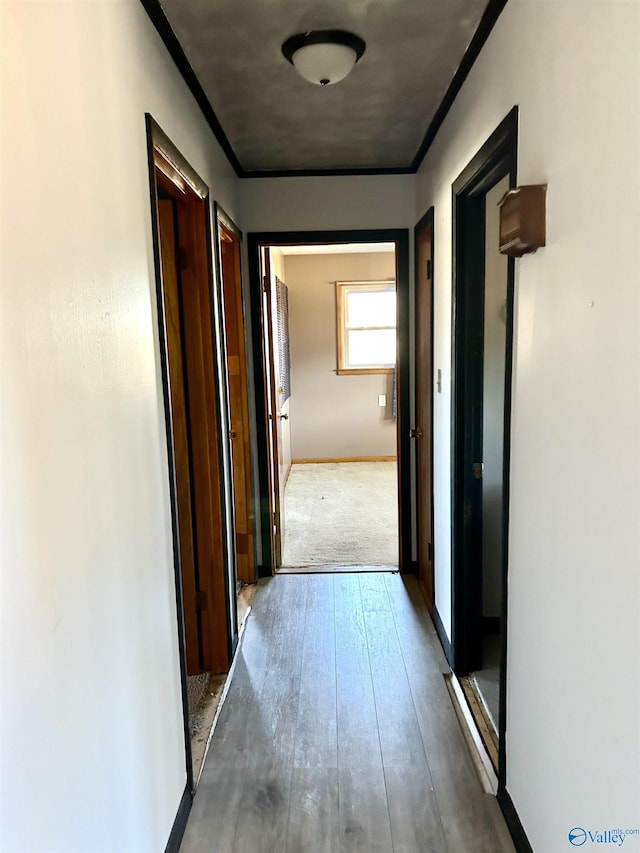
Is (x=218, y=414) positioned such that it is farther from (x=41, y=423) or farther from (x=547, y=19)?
(x=547, y=19)

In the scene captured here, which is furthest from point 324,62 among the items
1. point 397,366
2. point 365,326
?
point 365,326

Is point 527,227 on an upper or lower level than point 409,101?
lower

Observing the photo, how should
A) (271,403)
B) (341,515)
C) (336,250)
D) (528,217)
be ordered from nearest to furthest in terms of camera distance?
(528,217)
(271,403)
(341,515)
(336,250)

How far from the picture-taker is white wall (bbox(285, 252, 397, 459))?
670 centimetres

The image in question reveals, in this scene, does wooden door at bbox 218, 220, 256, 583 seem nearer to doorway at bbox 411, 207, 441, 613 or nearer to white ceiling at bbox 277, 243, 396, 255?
doorway at bbox 411, 207, 441, 613

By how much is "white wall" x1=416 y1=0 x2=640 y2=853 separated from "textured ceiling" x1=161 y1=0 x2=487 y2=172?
254 mm

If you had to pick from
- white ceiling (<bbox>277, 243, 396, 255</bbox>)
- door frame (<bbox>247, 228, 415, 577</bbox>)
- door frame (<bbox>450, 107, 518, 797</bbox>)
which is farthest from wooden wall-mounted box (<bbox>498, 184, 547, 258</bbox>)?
white ceiling (<bbox>277, 243, 396, 255</bbox>)

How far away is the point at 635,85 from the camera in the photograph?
3.22 feet

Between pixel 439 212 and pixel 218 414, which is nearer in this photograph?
pixel 218 414

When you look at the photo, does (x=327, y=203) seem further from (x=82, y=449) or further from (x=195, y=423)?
(x=82, y=449)

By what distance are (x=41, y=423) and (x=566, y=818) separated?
1429 mm

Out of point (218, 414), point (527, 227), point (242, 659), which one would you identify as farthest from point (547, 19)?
point (242, 659)

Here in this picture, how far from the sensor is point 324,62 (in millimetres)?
1923

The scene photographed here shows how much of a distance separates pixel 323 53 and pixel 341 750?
240 centimetres
